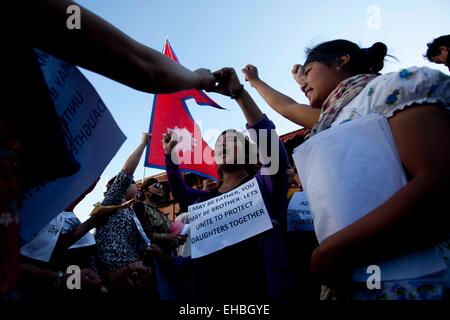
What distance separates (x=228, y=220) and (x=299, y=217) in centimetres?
57

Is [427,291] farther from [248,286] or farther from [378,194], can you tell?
[248,286]

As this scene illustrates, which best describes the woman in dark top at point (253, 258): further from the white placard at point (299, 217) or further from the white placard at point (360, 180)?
the white placard at point (360, 180)

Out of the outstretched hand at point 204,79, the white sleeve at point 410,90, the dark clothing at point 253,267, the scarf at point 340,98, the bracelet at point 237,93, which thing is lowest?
the dark clothing at point 253,267

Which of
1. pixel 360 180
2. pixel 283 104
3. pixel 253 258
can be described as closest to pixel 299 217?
pixel 253 258

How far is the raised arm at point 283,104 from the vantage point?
1817 mm

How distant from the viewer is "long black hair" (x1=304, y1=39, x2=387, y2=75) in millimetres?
1560

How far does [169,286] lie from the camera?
2211mm

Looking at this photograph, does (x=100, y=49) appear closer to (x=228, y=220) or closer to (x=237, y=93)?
(x=237, y=93)

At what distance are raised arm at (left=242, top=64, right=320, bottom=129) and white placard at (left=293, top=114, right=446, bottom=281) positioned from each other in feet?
2.69

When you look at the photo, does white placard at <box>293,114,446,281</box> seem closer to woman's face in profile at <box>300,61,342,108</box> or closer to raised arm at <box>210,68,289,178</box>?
woman's face in profile at <box>300,61,342,108</box>

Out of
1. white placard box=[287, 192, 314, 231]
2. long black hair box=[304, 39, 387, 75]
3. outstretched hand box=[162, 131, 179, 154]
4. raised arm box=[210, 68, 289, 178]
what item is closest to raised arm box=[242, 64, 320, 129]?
raised arm box=[210, 68, 289, 178]

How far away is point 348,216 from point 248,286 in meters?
1.07

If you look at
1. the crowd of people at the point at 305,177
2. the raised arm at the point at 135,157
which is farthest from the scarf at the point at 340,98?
the raised arm at the point at 135,157
